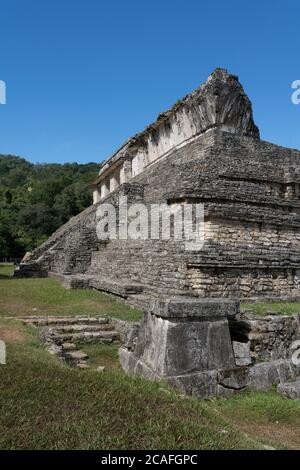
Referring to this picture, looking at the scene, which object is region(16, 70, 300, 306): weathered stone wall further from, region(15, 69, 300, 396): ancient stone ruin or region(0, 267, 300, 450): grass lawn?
region(0, 267, 300, 450): grass lawn

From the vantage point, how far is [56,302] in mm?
11648

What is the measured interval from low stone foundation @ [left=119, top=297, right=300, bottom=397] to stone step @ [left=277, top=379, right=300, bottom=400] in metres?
0.30

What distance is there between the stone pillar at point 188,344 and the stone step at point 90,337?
2.56 metres

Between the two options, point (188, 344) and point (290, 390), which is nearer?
point (290, 390)

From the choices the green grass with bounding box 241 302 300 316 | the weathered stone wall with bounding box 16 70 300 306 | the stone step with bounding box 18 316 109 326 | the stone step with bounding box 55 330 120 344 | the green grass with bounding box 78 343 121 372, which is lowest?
the green grass with bounding box 78 343 121 372

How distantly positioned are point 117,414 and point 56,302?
27.1 feet

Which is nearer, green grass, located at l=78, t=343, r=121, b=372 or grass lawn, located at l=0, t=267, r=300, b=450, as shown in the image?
grass lawn, located at l=0, t=267, r=300, b=450

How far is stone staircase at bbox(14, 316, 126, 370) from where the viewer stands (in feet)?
25.8

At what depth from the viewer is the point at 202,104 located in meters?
15.1

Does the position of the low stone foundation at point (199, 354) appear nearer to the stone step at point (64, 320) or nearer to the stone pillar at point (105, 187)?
the stone step at point (64, 320)

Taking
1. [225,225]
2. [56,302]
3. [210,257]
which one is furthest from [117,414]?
[56,302]

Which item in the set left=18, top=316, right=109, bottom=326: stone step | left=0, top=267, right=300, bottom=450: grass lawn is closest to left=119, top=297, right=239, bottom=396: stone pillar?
left=0, top=267, right=300, bottom=450: grass lawn

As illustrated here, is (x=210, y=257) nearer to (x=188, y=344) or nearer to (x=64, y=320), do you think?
(x=64, y=320)
